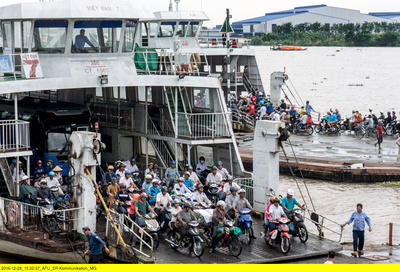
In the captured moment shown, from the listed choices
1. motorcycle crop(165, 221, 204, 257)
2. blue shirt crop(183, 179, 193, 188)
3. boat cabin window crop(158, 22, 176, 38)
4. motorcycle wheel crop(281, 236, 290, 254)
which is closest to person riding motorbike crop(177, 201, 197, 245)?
motorcycle crop(165, 221, 204, 257)

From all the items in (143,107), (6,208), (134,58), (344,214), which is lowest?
(344,214)

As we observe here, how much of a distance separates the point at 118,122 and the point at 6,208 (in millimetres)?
7180

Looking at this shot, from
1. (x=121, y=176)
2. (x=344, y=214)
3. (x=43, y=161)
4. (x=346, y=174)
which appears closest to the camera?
(x=121, y=176)

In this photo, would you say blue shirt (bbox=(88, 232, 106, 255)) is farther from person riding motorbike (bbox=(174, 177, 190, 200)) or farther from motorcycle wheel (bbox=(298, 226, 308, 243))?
motorcycle wheel (bbox=(298, 226, 308, 243))

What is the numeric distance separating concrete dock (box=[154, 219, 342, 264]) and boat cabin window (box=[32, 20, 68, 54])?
20.7 ft

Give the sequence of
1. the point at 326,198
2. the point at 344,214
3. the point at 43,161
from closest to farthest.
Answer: the point at 43,161 < the point at 344,214 < the point at 326,198

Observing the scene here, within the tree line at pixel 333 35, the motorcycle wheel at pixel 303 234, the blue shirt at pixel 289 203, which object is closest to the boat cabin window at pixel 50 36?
the blue shirt at pixel 289 203

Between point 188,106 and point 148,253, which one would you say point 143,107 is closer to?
point 188,106

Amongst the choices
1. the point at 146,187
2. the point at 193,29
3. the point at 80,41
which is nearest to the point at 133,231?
the point at 146,187

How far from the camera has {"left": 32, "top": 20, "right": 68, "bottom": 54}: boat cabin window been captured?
1942cm

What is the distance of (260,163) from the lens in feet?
63.7

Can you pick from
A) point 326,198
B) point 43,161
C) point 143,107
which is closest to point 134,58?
point 143,107

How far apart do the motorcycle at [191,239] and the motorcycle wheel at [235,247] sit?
66 cm

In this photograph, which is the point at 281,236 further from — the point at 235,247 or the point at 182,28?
the point at 182,28
